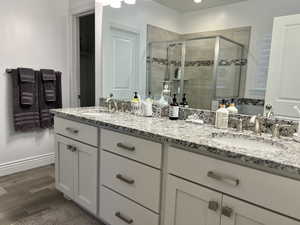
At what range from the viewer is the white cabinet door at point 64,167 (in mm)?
1853

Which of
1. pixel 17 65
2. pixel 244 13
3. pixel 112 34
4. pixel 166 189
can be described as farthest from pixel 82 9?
pixel 166 189

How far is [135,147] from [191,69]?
2.81 ft

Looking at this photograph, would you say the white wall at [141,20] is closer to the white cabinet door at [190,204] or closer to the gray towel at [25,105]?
the gray towel at [25,105]

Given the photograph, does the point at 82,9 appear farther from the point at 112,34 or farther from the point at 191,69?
the point at 191,69

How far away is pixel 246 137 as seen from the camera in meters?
1.27

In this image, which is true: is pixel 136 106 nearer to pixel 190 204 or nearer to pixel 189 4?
pixel 189 4

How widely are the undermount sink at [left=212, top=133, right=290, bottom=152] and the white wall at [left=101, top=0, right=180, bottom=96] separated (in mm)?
1027

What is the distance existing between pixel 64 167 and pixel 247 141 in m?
1.54

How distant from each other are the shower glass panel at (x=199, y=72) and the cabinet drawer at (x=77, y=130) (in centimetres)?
82

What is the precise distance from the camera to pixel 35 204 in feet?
6.48

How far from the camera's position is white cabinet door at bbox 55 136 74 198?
6.08ft

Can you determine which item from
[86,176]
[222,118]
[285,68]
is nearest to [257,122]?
[222,118]

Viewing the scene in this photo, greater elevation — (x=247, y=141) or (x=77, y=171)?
(x=247, y=141)

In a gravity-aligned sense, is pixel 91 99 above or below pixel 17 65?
below
